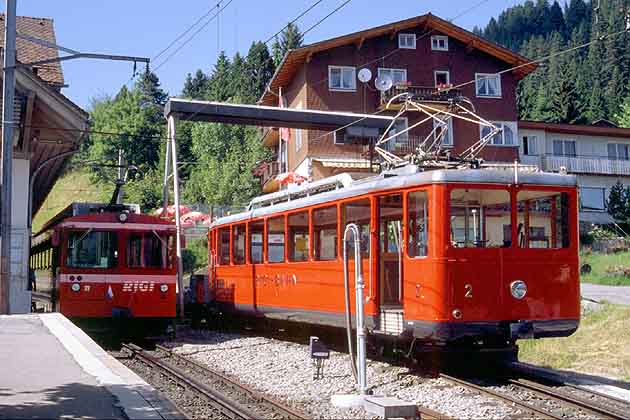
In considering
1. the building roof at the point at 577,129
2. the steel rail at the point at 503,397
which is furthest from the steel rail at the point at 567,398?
the building roof at the point at 577,129

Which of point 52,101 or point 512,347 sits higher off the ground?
point 52,101

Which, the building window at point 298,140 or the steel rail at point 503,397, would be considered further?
the building window at point 298,140

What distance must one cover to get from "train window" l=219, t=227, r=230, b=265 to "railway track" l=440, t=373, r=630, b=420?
8631 mm

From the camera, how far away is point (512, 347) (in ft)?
36.5

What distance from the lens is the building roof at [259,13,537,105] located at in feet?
115

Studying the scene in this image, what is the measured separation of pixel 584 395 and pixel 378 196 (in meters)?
Result: 3.73

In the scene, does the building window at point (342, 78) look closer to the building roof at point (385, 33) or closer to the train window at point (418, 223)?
the building roof at point (385, 33)

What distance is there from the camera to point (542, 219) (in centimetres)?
1106

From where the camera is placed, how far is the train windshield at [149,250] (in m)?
16.6

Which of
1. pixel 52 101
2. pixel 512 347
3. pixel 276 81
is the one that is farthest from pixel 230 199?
pixel 512 347

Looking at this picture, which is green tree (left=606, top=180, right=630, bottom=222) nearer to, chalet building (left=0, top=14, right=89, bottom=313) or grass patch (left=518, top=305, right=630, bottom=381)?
grass patch (left=518, top=305, right=630, bottom=381)

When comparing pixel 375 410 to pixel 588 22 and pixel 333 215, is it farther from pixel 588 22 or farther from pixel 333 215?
pixel 588 22

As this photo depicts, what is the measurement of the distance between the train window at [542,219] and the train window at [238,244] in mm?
A: 7489

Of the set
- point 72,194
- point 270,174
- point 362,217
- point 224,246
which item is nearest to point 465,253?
point 362,217
